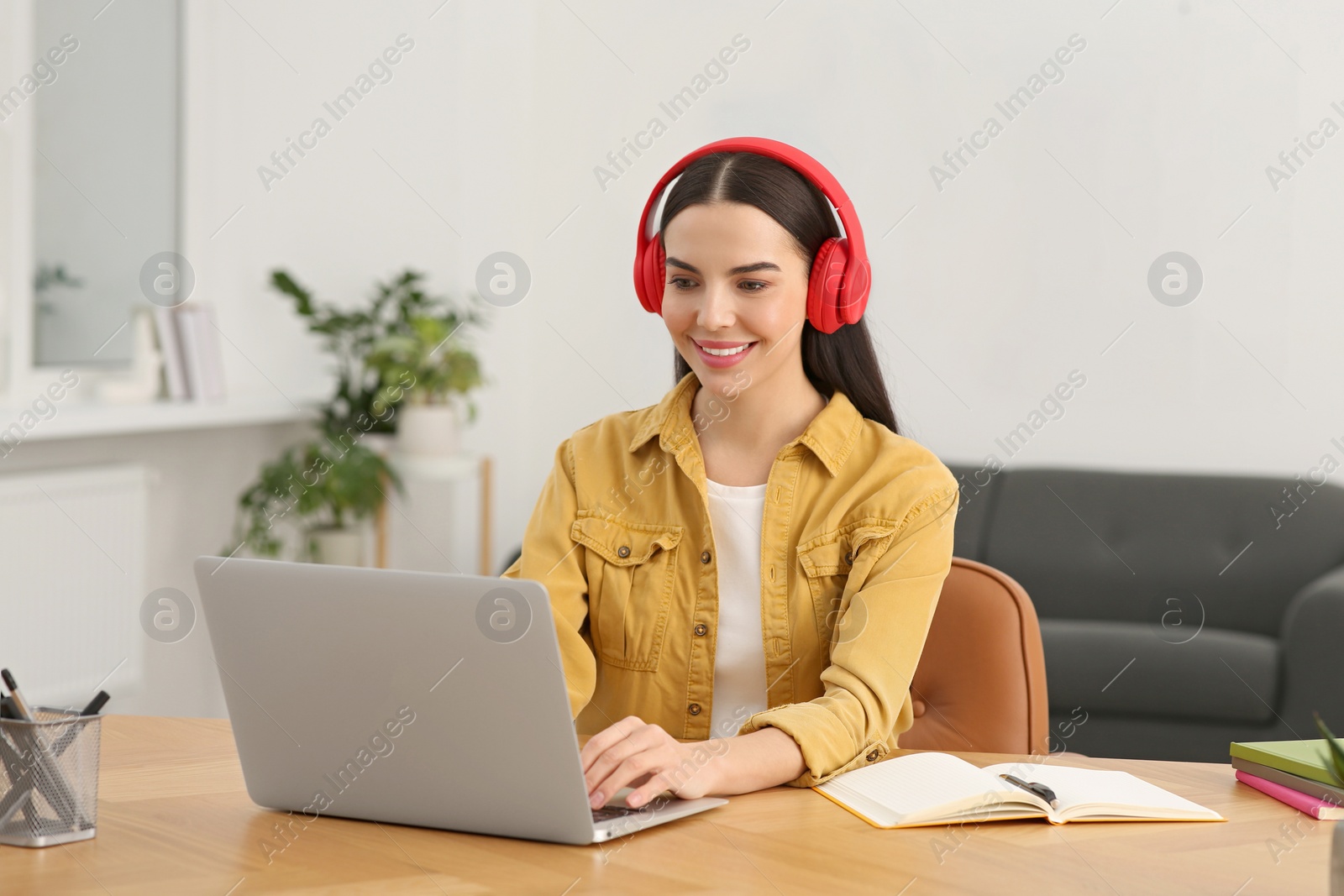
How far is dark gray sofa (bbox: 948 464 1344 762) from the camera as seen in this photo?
3.21m

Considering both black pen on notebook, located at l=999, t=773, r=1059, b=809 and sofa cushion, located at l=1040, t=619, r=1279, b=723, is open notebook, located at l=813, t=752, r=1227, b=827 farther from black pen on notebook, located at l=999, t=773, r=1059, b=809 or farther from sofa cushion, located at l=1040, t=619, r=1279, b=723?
sofa cushion, located at l=1040, t=619, r=1279, b=723

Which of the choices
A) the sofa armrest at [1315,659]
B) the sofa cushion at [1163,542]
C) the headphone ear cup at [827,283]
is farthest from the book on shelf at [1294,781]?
the sofa cushion at [1163,542]

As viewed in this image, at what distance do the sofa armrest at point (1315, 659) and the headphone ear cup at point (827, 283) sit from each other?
7.12ft

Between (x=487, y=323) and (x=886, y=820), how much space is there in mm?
3192

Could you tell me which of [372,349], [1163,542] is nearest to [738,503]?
[372,349]

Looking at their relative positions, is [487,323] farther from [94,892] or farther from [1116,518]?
[94,892]

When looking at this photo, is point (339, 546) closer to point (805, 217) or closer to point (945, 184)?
point (945, 184)

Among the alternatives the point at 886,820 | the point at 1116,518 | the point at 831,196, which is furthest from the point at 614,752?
the point at 1116,518

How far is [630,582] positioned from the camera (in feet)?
5.08

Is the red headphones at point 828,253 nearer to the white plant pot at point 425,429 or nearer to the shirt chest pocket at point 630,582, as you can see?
the shirt chest pocket at point 630,582

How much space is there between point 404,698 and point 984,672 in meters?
0.83

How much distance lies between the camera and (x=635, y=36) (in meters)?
4.36

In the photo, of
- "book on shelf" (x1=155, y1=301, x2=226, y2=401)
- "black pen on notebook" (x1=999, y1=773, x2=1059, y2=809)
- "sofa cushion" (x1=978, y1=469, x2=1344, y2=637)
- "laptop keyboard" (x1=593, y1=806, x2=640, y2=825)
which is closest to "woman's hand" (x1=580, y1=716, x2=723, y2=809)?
"laptop keyboard" (x1=593, y1=806, x2=640, y2=825)

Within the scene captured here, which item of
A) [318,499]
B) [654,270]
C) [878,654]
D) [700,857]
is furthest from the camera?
[318,499]
